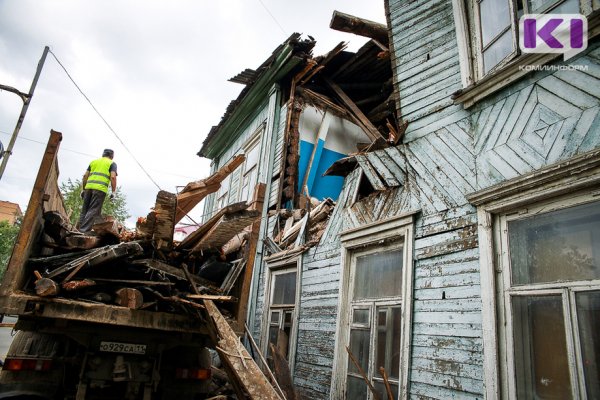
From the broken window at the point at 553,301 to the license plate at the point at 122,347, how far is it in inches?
128

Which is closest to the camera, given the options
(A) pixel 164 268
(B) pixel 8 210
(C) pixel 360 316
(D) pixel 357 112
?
(A) pixel 164 268

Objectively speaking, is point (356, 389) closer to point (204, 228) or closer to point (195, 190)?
point (204, 228)

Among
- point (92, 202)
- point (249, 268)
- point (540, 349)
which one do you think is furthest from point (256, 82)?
point (540, 349)

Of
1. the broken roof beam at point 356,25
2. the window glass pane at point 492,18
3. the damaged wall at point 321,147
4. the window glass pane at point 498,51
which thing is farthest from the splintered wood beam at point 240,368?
the damaged wall at point 321,147

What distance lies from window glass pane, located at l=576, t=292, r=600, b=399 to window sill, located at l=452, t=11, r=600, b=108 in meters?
1.98

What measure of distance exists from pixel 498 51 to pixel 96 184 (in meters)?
5.92

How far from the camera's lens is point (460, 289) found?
3338 mm

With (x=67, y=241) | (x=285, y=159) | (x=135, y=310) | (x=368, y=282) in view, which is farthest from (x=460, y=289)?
(x=285, y=159)

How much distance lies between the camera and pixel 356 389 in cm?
433

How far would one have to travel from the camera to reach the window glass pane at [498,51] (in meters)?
3.68

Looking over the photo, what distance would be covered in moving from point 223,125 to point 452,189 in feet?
30.3

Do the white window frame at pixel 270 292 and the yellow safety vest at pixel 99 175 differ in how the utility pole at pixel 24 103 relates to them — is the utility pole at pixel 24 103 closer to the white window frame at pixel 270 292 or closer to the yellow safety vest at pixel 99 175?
the yellow safety vest at pixel 99 175

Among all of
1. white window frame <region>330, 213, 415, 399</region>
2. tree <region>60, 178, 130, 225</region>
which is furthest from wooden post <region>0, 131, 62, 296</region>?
tree <region>60, 178, 130, 225</region>

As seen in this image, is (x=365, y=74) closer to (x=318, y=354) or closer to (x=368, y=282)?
(x=368, y=282)
